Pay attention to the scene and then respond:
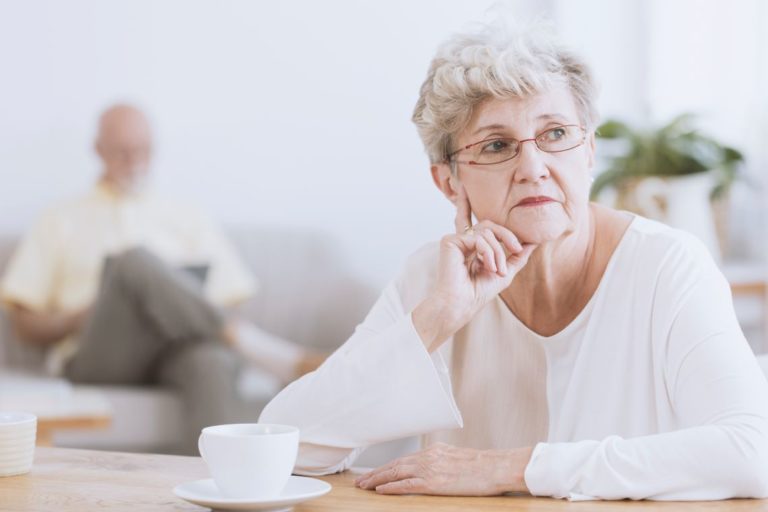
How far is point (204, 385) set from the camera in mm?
3326

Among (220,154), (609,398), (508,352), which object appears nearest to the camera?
(609,398)

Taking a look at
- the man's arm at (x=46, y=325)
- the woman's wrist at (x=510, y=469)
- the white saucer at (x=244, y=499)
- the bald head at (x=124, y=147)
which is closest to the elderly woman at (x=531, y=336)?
the woman's wrist at (x=510, y=469)

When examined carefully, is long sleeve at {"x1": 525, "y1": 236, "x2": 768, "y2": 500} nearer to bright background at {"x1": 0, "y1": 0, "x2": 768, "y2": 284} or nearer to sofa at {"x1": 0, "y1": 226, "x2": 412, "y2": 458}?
sofa at {"x1": 0, "y1": 226, "x2": 412, "y2": 458}

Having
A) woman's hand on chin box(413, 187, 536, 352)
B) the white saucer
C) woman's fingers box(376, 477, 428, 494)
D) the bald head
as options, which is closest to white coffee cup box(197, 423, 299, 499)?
the white saucer

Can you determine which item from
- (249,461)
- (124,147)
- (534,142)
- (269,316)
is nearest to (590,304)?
(534,142)

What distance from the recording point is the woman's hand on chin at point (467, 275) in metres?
1.44

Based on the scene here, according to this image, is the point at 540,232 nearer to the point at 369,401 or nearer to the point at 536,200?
the point at 536,200

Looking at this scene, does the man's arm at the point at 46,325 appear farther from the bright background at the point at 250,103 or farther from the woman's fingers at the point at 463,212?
the woman's fingers at the point at 463,212

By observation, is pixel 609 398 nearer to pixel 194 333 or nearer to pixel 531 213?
pixel 531 213

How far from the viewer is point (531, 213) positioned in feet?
5.09

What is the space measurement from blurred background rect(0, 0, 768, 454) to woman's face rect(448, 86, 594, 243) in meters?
2.28

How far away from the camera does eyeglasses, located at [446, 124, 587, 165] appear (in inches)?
60.9

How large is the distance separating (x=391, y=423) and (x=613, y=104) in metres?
2.65

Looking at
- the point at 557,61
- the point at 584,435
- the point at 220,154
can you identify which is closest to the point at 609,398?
the point at 584,435
